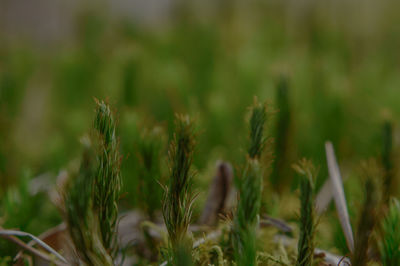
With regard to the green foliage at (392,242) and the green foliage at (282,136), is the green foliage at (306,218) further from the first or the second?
the green foliage at (282,136)

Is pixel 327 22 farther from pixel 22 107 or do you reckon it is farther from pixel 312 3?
pixel 22 107

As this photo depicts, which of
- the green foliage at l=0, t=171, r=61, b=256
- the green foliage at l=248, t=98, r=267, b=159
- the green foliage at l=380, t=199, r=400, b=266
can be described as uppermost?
the green foliage at l=248, t=98, r=267, b=159

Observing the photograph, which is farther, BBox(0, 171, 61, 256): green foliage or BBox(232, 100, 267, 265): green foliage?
BBox(0, 171, 61, 256): green foliage

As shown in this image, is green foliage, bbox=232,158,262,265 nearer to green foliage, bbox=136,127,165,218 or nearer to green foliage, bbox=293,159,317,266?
green foliage, bbox=293,159,317,266

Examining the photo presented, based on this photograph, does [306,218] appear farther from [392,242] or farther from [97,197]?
[97,197]

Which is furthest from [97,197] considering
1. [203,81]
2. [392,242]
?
[203,81]

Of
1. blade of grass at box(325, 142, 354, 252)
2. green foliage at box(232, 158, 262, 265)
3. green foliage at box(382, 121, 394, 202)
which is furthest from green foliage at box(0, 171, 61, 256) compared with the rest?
green foliage at box(382, 121, 394, 202)
